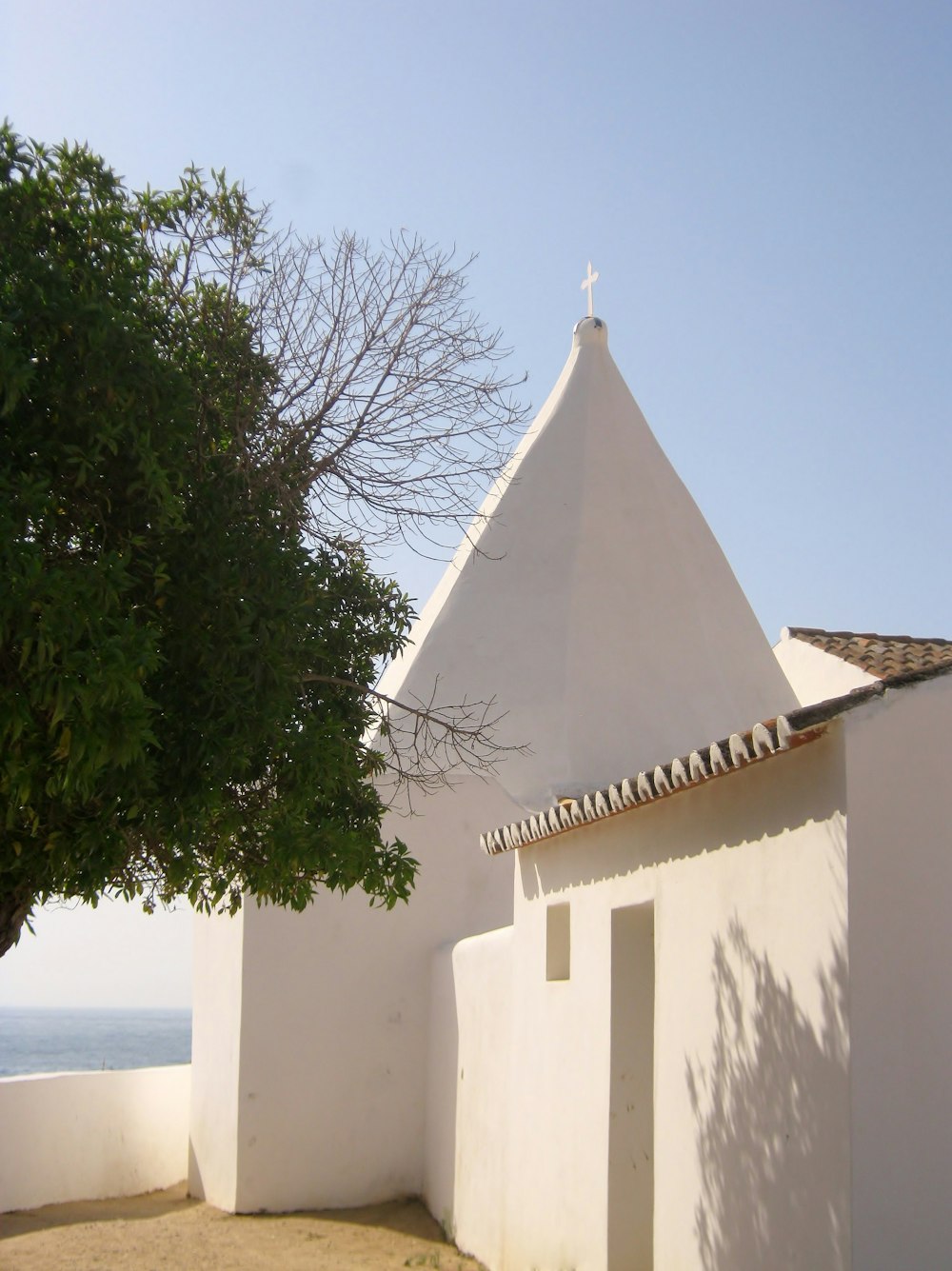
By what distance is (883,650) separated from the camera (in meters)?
8.56

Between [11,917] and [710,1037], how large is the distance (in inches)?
129

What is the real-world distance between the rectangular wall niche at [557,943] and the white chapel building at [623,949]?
21mm

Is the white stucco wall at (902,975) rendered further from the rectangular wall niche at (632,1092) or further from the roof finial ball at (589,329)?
the roof finial ball at (589,329)

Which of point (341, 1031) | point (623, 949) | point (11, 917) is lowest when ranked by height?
point (341, 1031)

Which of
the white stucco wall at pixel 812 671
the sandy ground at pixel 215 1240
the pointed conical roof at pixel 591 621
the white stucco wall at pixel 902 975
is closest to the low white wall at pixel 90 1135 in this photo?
the sandy ground at pixel 215 1240

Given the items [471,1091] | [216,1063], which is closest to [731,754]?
[471,1091]

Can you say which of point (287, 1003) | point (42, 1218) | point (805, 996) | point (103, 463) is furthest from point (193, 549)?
point (42, 1218)

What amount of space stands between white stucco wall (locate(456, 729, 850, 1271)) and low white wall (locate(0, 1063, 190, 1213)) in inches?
198

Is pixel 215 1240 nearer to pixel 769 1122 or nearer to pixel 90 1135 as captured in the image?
pixel 90 1135

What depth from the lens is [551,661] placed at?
529 inches

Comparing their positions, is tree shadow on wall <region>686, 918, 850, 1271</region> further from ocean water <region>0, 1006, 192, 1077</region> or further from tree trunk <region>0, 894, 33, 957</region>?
ocean water <region>0, 1006, 192, 1077</region>

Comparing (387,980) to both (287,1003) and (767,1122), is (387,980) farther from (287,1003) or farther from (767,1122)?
(767,1122)

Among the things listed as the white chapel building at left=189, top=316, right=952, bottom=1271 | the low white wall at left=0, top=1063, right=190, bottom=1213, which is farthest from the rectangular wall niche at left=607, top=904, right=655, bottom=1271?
the low white wall at left=0, top=1063, right=190, bottom=1213

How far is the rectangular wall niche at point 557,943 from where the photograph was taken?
364 inches
